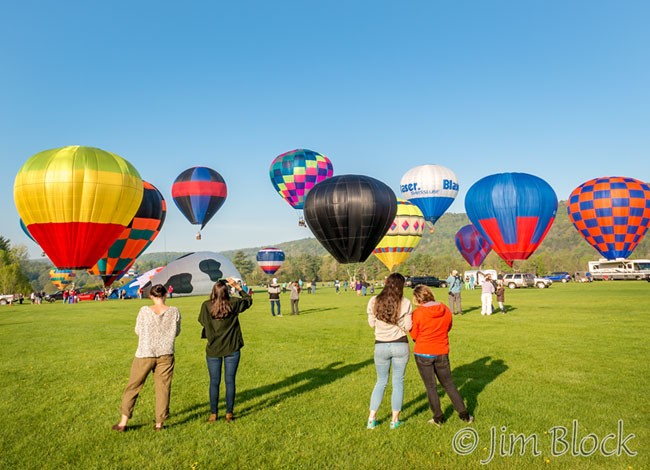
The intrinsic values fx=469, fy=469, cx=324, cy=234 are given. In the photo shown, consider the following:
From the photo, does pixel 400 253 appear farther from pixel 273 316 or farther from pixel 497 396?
pixel 497 396

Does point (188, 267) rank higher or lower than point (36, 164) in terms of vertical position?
lower

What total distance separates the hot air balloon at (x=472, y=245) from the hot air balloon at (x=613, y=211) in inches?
453

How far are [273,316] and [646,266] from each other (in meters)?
51.6

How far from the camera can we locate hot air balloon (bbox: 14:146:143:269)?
24406mm

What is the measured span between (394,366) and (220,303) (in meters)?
2.47

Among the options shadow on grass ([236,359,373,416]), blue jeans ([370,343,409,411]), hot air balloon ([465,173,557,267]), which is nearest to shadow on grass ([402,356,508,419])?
blue jeans ([370,343,409,411])

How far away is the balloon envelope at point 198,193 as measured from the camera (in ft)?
160

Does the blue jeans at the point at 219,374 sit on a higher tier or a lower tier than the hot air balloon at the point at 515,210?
lower

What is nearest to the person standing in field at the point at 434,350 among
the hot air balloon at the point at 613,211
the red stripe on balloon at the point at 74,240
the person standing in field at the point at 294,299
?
the person standing in field at the point at 294,299

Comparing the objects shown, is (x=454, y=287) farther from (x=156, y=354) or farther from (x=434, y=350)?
(x=156, y=354)

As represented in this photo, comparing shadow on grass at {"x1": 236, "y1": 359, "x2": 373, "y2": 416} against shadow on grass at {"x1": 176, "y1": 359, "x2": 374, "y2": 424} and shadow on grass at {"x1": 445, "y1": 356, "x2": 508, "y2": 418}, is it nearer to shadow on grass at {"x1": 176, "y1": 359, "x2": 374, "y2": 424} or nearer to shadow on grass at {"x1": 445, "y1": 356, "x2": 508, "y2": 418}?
shadow on grass at {"x1": 176, "y1": 359, "x2": 374, "y2": 424}

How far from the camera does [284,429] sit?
6223mm

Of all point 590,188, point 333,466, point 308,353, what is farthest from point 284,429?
point 590,188

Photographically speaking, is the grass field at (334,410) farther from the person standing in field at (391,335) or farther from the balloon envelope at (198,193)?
the balloon envelope at (198,193)
